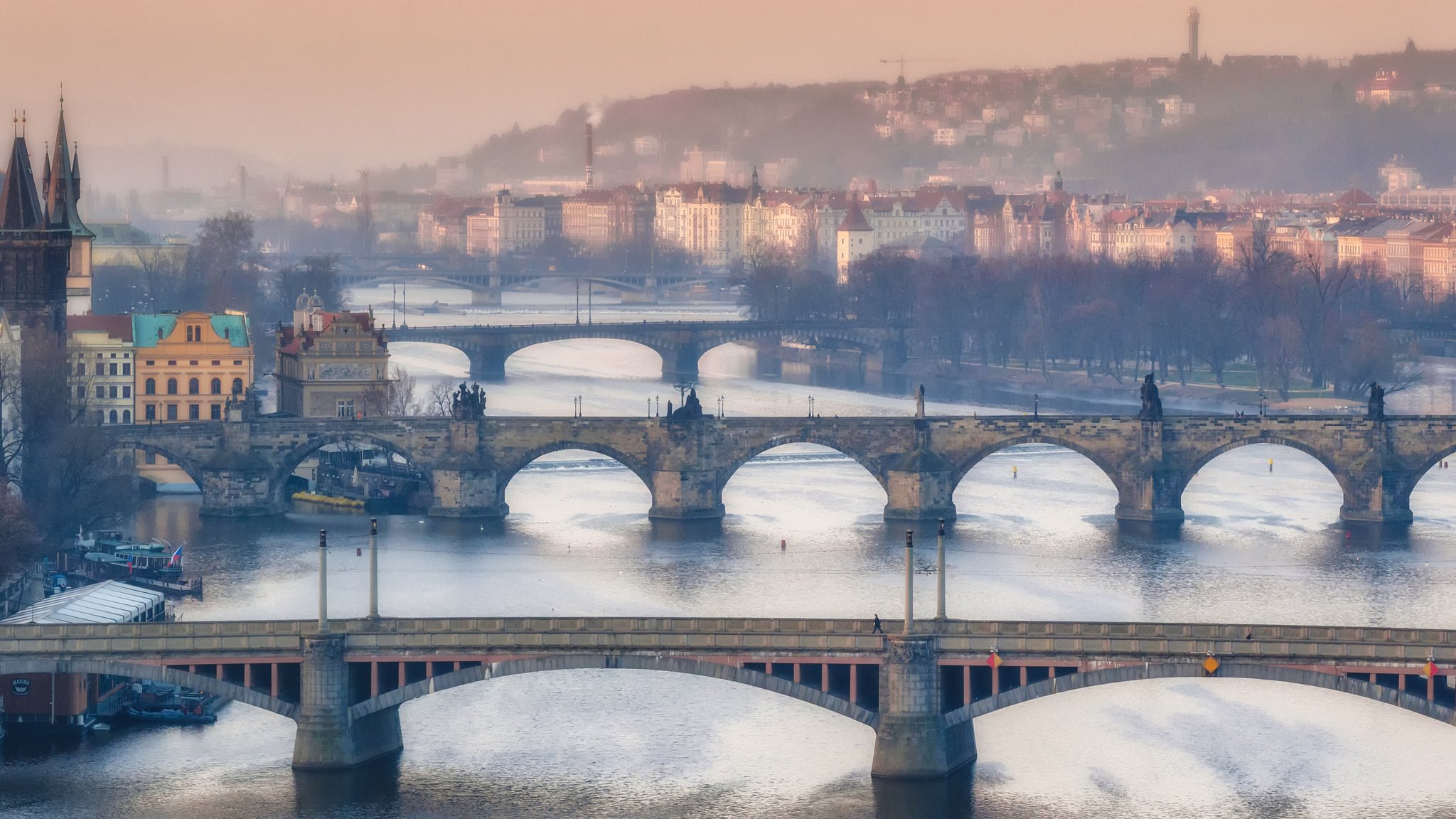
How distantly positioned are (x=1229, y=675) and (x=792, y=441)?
3317 centimetres

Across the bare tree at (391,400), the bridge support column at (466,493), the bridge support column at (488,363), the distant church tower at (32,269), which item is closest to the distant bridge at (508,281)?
the bridge support column at (488,363)

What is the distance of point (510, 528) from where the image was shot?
7750 centimetres

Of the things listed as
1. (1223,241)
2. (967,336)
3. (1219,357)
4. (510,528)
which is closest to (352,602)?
(510,528)

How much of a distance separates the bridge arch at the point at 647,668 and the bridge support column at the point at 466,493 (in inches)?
1217

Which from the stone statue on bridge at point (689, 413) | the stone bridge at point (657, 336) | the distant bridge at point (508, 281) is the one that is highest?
the distant bridge at point (508, 281)

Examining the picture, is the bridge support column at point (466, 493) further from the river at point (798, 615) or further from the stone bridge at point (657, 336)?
the stone bridge at point (657, 336)

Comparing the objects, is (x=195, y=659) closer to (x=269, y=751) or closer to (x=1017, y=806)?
(x=269, y=751)

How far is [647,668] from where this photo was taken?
48.0 meters

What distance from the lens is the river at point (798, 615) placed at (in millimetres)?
48375

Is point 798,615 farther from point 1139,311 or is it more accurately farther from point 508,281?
point 508,281

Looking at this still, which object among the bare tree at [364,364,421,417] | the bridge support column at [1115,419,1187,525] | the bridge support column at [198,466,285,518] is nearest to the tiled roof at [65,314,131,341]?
the bare tree at [364,364,421,417]

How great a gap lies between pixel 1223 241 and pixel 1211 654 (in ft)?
427

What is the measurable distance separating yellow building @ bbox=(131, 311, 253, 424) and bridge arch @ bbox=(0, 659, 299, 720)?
1573 inches

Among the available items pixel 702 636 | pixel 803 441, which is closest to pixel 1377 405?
pixel 803 441
